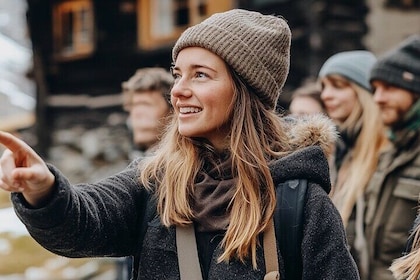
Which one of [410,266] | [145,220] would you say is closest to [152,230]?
[145,220]

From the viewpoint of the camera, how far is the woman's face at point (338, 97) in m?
4.50

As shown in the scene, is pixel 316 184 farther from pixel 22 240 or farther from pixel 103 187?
pixel 22 240

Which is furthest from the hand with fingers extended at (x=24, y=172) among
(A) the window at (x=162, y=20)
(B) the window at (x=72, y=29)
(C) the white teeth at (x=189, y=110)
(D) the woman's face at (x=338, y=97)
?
(B) the window at (x=72, y=29)

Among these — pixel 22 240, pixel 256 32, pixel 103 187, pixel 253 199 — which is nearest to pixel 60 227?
pixel 103 187

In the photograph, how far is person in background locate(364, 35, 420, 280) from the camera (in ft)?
12.9

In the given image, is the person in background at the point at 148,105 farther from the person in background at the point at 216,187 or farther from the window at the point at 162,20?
the window at the point at 162,20

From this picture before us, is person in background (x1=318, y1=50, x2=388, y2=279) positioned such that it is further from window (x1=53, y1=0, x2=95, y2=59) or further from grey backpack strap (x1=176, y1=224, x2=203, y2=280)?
window (x1=53, y1=0, x2=95, y2=59)

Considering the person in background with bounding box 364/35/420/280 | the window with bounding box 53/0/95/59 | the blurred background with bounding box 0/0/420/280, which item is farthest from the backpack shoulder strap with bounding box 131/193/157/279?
the window with bounding box 53/0/95/59

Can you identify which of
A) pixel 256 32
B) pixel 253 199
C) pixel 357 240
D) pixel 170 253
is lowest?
pixel 357 240

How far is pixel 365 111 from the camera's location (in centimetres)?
445

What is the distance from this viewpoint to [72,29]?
17156 mm

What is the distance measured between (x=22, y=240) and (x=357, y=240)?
16.2 feet

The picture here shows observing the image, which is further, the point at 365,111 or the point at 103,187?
the point at 365,111

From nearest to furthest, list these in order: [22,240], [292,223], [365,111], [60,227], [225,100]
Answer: [60,227] < [292,223] < [225,100] < [365,111] < [22,240]
